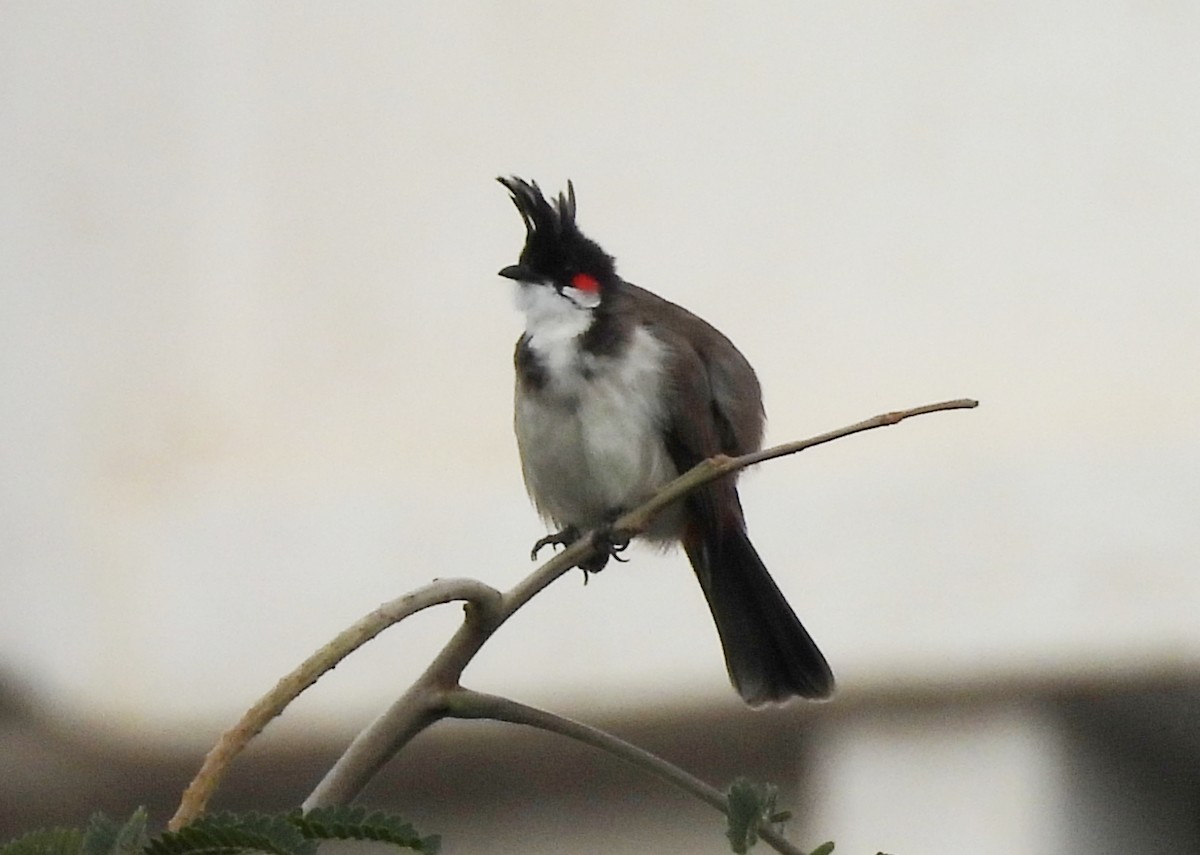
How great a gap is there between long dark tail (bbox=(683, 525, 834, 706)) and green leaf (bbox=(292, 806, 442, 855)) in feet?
3.91

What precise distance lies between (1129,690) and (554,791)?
133 cm

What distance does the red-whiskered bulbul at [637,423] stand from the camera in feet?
6.84

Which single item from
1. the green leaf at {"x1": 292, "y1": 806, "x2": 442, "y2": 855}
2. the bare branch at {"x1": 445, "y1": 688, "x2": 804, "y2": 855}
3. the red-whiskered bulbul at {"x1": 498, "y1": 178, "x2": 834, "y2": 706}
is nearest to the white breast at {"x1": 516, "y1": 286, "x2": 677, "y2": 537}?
the red-whiskered bulbul at {"x1": 498, "y1": 178, "x2": 834, "y2": 706}

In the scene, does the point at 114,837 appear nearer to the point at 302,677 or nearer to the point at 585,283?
the point at 302,677

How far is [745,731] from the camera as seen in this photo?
391 centimetres

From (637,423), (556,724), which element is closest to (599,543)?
(556,724)

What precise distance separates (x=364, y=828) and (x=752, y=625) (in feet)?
4.22

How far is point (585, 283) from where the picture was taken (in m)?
2.15

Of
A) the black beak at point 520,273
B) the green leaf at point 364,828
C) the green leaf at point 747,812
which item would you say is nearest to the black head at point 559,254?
the black beak at point 520,273

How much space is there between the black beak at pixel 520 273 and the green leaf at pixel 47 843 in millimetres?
1298

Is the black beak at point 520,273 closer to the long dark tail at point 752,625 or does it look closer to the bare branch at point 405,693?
the long dark tail at point 752,625

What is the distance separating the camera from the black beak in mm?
2078

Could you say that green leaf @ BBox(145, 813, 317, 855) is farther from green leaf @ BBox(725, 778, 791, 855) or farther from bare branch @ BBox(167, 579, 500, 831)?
green leaf @ BBox(725, 778, 791, 855)

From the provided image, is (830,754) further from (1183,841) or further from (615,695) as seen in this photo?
(1183,841)
